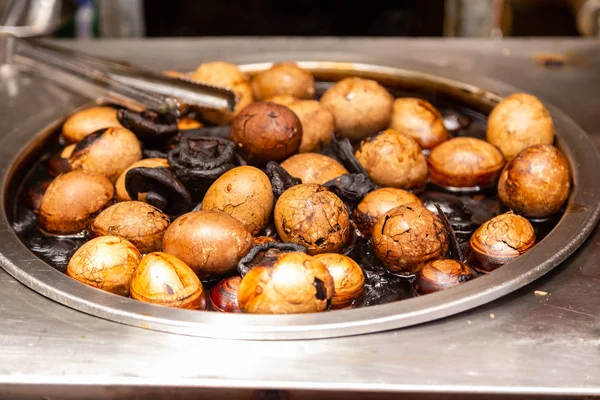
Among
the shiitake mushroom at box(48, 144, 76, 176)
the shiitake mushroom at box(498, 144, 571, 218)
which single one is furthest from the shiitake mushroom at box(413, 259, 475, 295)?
the shiitake mushroom at box(48, 144, 76, 176)

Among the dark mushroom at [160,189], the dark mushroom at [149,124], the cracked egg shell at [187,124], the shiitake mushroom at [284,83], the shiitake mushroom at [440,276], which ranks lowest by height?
the shiitake mushroom at [440,276]

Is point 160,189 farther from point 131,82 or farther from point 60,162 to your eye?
point 131,82

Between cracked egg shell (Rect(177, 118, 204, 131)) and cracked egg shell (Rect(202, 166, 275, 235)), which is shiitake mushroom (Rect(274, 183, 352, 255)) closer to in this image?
cracked egg shell (Rect(202, 166, 275, 235))

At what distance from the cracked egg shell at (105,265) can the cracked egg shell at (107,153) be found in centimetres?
38

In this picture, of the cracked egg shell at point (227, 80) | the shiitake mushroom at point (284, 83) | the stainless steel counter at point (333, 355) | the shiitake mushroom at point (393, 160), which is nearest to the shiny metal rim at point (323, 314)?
the stainless steel counter at point (333, 355)

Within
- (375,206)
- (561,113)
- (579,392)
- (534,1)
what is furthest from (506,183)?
(534,1)

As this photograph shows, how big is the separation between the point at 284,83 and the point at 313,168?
1.50ft

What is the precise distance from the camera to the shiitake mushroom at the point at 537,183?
1598mm

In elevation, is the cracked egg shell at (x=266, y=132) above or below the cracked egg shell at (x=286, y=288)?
above

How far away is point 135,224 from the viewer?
4.87 feet

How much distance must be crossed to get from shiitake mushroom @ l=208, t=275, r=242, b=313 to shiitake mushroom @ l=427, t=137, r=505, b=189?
70 centimetres

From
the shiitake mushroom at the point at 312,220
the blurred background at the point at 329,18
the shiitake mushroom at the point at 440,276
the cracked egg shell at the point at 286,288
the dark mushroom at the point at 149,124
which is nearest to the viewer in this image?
the cracked egg shell at the point at 286,288

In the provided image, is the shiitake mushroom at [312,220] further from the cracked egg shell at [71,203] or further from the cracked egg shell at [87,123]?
the cracked egg shell at [87,123]

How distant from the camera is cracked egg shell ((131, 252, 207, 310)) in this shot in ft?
4.18
